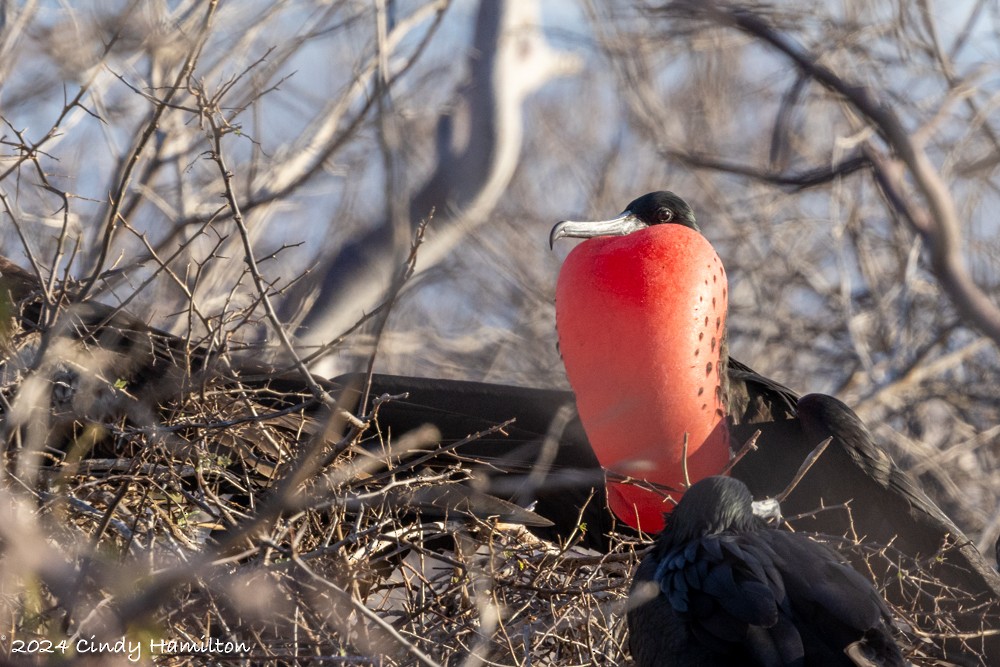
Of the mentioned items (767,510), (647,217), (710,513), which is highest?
(647,217)

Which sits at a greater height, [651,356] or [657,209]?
[657,209]

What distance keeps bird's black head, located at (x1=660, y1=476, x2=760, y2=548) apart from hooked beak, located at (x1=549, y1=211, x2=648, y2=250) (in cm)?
84

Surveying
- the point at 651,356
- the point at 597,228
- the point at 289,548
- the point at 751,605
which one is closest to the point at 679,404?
the point at 651,356

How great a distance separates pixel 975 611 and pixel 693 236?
1.18 meters

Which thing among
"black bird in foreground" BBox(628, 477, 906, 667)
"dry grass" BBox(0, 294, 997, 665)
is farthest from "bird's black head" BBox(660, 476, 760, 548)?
"dry grass" BBox(0, 294, 997, 665)

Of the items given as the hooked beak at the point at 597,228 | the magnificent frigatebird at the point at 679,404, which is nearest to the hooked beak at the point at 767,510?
the magnificent frigatebird at the point at 679,404

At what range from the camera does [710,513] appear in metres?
2.60

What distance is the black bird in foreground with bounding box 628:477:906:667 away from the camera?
2.21 metres

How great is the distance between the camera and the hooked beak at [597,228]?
3252 millimetres

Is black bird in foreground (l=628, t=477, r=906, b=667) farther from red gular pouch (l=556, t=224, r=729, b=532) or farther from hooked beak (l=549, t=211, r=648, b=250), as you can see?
hooked beak (l=549, t=211, r=648, b=250)

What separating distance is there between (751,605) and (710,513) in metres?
0.38

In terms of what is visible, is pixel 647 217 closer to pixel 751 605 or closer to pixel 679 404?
pixel 679 404

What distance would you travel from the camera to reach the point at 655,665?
7.88 ft

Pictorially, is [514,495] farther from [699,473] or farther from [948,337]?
→ [948,337]
